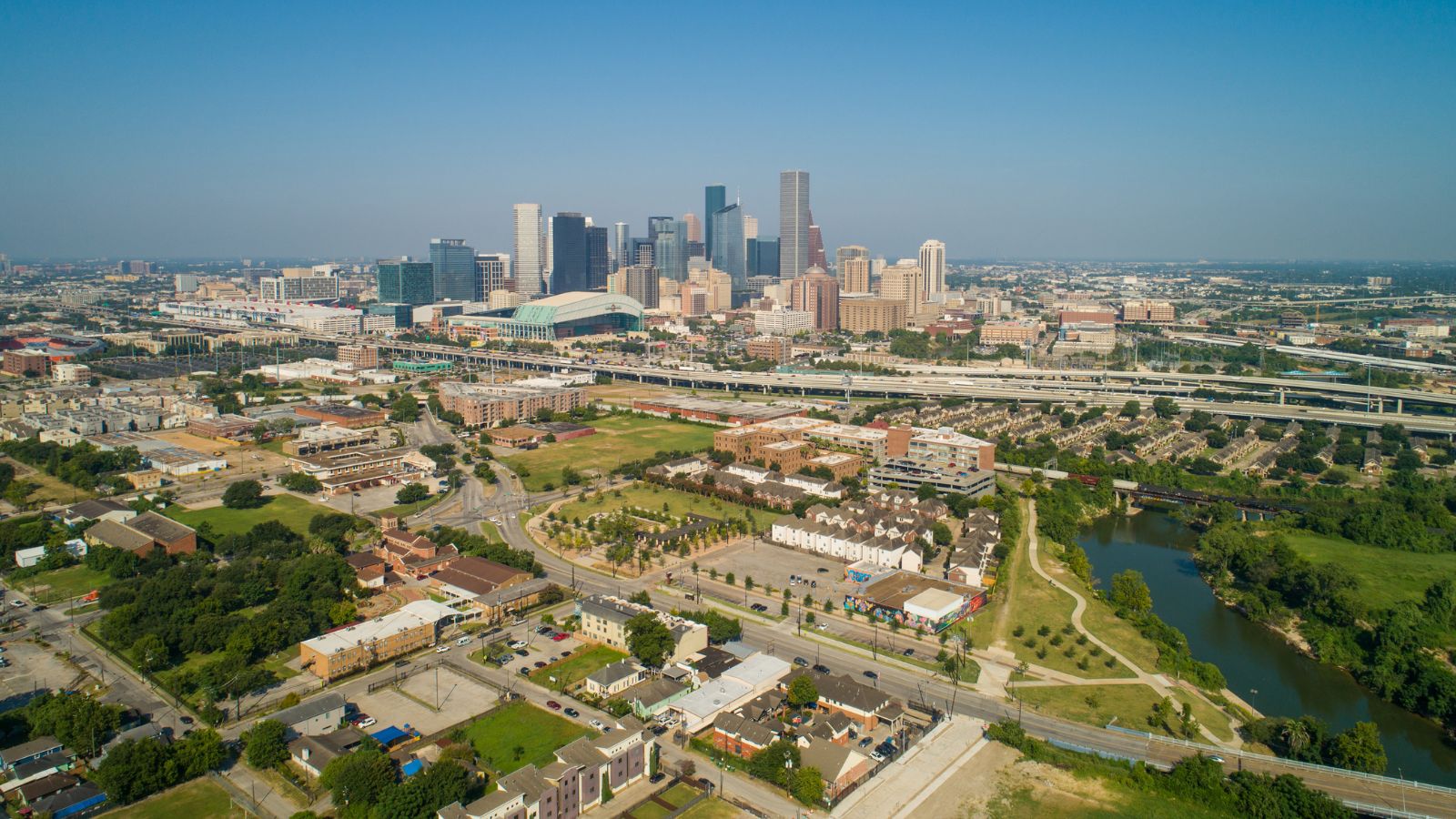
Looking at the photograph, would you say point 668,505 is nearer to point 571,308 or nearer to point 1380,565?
point 1380,565

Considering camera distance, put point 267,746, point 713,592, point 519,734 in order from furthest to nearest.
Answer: point 713,592, point 519,734, point 267,746

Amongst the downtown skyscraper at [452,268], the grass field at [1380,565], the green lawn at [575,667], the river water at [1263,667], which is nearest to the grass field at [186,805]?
the green lawn at [575,667]

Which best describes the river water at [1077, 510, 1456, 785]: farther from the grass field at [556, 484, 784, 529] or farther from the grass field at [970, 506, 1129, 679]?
the grass field at [556, 484, 784, 529]

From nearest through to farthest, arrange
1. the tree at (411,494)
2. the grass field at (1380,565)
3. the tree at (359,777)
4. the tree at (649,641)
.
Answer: the tree at (359,777), the tree at (649,641), the grass field at (1380,565), the tree at (411,494)

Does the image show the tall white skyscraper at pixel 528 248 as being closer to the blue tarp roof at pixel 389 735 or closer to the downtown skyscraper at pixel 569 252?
the downtown skyscraper at pixel 569 252

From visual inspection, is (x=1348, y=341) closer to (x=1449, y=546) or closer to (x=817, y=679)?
(x=1449, y=546)

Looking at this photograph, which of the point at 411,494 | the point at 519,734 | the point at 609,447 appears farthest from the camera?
→ the point at 609,447

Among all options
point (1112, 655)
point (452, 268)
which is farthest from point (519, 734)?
point (452, 268)
